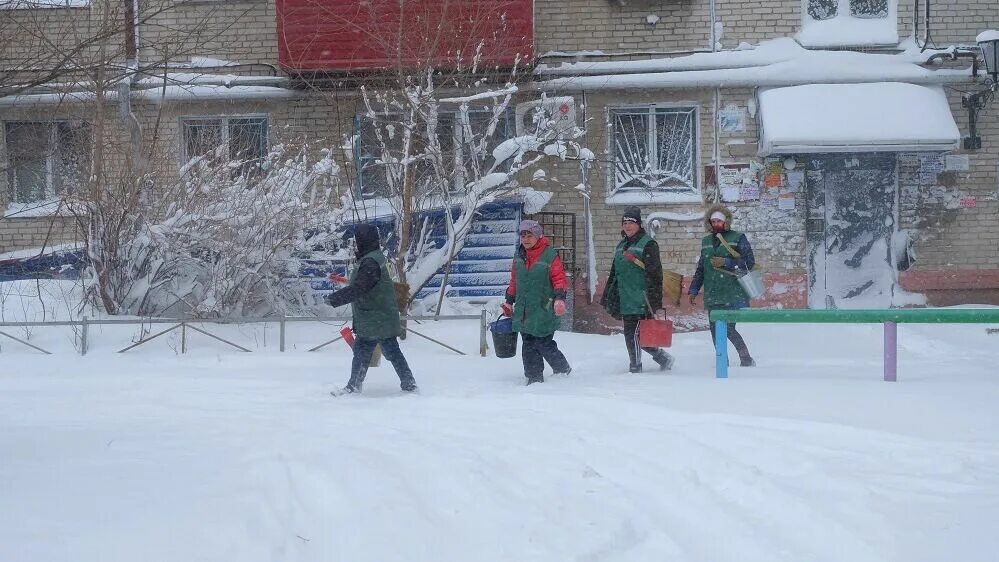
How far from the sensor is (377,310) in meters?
7.68

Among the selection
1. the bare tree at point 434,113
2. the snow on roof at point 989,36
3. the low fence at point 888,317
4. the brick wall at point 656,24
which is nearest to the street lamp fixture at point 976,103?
the snow on roof at point 989,36

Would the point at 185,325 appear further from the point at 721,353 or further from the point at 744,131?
the point at 744,131

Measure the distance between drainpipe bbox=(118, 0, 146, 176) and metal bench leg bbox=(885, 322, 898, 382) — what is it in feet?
17.9

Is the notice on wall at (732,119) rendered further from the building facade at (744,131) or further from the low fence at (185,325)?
the low fence at (185,325)

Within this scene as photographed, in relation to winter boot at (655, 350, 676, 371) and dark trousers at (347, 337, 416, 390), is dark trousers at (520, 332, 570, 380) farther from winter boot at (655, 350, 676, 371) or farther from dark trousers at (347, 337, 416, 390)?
winter boot at (655, 350, 676, 371)

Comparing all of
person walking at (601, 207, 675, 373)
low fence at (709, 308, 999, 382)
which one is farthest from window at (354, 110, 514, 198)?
low fence at (709, 308, 999, 382)

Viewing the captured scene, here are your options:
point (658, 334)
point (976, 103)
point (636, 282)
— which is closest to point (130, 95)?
point (636, 282)

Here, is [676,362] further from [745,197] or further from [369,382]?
[745,197]

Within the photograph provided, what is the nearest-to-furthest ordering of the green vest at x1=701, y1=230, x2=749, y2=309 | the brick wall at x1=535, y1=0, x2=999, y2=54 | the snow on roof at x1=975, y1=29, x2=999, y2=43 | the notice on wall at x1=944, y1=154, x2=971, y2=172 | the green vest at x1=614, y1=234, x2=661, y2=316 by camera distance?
the green vest at x1=614, y1=234, x2=661, y2=316 → the green vest at x1=701, y1=230, x2=749, y2=309 → the snow on roof at x1=975, y1=29, x2=999, y2=43 → the notice on wall at x1=944, y1=154, x2=971, y2=172 → the brick wall at x1=535, y1=0, x2=999, y2=54

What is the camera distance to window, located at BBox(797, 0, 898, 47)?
13383mm

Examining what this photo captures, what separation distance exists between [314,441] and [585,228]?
8401mm

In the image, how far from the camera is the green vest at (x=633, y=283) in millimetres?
8750

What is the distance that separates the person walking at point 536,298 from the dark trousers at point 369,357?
96cm

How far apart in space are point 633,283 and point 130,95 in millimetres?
7700
